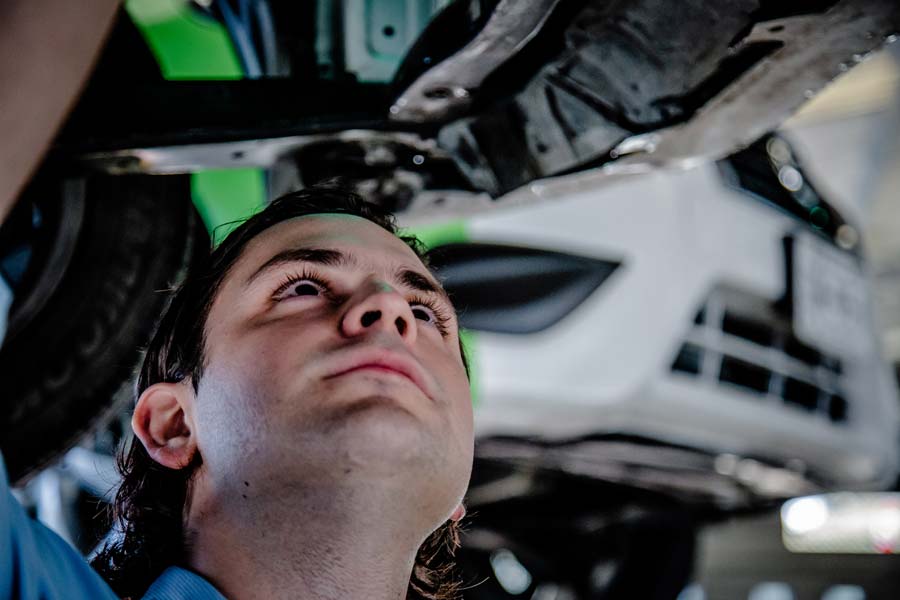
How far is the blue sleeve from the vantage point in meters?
0.75

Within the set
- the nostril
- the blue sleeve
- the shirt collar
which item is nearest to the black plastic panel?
the nostril

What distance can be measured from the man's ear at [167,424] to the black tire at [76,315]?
0.30 metres

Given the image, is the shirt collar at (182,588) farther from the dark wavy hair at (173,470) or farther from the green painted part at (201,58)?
the green painted part at (201,58)

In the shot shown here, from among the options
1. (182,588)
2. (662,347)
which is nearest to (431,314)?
(182,588)

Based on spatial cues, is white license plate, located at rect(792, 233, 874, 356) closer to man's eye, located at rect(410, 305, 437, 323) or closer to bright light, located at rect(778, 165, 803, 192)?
bright light, located at rect(778, 165, 803, 192)

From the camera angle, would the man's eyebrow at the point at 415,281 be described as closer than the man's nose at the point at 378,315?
No

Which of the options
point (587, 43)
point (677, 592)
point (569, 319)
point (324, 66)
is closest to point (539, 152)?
point (587, 43)

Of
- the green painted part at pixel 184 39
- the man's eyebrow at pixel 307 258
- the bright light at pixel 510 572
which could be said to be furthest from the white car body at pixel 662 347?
the man's eyebrow at pixel 307 258

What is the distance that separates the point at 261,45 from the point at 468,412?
77 cm

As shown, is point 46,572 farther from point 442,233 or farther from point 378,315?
point 442,233

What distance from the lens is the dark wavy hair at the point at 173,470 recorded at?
1180 millimetres

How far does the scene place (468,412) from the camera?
1138mm

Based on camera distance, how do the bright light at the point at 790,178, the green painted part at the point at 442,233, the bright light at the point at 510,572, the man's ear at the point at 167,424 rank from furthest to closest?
the bright light at the point at 510,572 → the bright light at the point at 790,178 → the green painted part at the point at 442,233 → the man's ear at the point at 167,424

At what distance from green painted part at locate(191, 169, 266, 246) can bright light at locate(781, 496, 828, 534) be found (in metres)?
3.28
